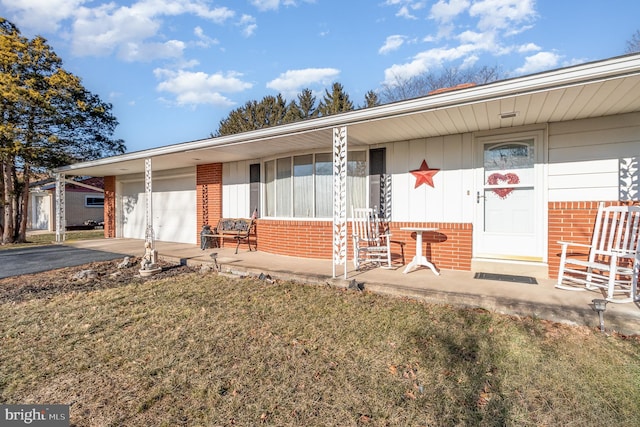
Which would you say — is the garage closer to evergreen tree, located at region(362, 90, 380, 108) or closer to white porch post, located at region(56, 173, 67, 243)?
white porch post, located at region(56, 173, 67, 243)

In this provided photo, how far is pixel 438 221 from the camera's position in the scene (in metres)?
5.80

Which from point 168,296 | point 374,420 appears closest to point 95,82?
point 168,296

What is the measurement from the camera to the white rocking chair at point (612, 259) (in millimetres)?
3611

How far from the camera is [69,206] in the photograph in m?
20.4

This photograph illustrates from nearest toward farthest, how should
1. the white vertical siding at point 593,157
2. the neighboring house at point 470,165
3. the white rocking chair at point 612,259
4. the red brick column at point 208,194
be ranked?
the white rocking chair at point 612,259 < the neighboring house at point 470,165 < the white vertical siding at point 593,157 < the red brick column at point 208,194

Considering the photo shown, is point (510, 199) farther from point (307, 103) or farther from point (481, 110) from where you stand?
point (307, 103)

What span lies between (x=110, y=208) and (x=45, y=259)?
5.41 metres

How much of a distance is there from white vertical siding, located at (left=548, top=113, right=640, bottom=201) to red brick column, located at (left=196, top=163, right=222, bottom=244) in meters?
7.67

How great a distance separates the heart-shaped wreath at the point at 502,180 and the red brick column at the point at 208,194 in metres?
6.83

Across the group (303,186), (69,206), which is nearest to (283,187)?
Result: (303,186)

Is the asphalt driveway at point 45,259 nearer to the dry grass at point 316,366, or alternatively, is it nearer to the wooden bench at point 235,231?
the wooden bench at point 235,231

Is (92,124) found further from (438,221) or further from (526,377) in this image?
(526,377)

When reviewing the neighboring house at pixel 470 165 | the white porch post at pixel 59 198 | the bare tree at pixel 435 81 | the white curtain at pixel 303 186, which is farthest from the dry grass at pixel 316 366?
the bare tree at pixel 435 81

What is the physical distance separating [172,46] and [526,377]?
1377 cm
